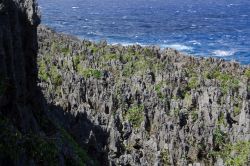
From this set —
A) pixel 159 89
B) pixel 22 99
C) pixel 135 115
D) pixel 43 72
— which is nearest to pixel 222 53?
pixel 159 89

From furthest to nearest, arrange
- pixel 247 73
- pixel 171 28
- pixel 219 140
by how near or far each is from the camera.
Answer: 1. pixel 171 28
2. pixel 247 73
3. pixel 219 140

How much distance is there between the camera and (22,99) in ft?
79.2

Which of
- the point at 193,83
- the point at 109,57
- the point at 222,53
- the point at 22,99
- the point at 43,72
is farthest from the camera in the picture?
the point at 222,53

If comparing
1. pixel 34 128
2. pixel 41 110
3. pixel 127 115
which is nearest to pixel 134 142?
pixel 127 115

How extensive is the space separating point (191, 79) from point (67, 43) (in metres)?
31.5

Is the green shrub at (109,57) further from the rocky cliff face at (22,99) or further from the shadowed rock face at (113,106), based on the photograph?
the rocky cliff face at (22,99)

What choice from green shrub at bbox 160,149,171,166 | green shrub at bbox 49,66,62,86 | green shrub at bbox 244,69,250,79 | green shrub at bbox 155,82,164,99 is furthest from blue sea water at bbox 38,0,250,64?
green shrub at bbox 160,149,171,166

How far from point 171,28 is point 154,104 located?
96.4 metres

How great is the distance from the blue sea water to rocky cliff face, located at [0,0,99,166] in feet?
251

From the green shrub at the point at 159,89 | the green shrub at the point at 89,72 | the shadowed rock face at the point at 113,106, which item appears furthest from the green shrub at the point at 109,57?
the green shrub at the point at 159,89

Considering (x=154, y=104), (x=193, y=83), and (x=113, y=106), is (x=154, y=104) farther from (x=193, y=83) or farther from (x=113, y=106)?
(x=193, y=83)

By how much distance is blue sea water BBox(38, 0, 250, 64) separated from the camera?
116m

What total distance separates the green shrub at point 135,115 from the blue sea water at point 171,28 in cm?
5017

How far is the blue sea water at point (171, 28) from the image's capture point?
381 ft
